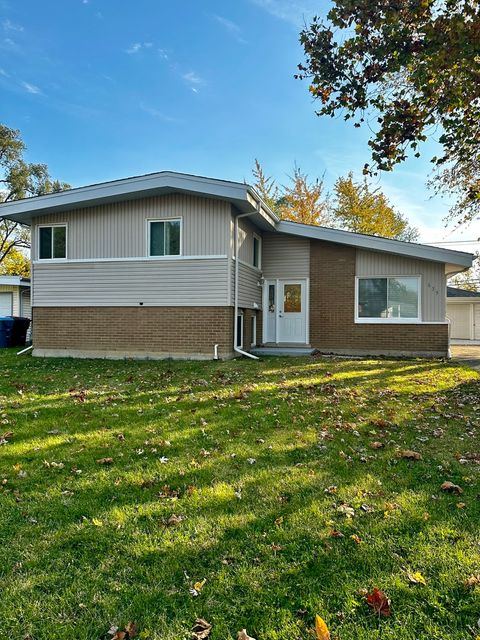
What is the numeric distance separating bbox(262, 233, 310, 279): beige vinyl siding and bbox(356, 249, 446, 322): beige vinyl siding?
6.56ft

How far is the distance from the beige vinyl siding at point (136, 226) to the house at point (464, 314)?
19.5 meters

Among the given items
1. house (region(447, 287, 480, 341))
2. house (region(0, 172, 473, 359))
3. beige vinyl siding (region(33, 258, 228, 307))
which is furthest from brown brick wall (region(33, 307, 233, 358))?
house (region(447, 287, 480, 341))

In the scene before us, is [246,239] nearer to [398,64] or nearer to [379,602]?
[398,64]

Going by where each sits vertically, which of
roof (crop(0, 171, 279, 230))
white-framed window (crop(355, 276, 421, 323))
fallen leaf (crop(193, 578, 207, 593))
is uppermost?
roof (crop(0, 171, 279, 230))

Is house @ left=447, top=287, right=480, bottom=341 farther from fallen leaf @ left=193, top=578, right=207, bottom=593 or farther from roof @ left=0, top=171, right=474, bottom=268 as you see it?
fallen leaf @ left=193, top=578, right=207, bottom=593

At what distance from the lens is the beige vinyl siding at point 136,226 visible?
1123 centimetres

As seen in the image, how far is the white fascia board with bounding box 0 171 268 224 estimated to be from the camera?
10.5m

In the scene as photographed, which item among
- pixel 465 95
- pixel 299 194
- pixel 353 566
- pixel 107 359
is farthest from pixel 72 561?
pixel 299 194

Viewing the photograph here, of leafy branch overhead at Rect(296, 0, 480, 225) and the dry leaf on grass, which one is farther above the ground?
leafy branch overhead at Rect(296, 0, 480, 225)

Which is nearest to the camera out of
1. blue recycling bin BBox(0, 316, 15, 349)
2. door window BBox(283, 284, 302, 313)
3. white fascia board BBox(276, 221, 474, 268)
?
white fascia board BBox(276, 221, 474, 268)

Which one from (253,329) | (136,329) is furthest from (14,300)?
(253,329)

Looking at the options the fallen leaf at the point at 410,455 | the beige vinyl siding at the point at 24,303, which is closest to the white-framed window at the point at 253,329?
the fallen leaf at the point at 410,455

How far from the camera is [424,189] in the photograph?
14852 mm

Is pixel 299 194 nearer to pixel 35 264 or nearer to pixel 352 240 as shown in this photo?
pixel 352 240
